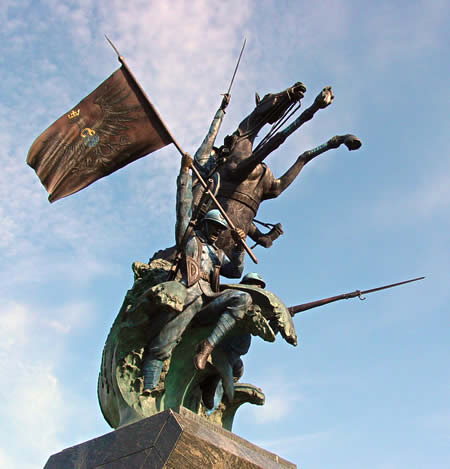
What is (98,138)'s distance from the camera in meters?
10.1

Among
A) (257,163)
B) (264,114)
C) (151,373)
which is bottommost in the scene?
(151,373)

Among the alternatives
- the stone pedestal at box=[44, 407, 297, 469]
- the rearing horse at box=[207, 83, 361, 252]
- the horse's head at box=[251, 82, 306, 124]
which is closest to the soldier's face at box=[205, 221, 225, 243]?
the rearing horse at box=[207, 83, 361, 252]

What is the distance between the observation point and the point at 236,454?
7.58 meters

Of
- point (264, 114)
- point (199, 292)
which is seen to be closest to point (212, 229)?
point (199, 292)

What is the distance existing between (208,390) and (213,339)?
1.23 m

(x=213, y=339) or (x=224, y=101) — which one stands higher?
(x=224, y=101)

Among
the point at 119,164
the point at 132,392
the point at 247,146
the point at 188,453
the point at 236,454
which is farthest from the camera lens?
the point at 247,146

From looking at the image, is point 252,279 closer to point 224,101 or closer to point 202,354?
point 202,354

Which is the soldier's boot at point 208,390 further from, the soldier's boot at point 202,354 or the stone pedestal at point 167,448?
the stone pedestal at point 167,448

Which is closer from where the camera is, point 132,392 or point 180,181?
point 132,392

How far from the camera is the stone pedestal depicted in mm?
7090

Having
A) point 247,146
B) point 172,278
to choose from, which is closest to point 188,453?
point 172,278

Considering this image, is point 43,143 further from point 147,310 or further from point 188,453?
point 188,453

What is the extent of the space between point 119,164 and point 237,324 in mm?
3083
